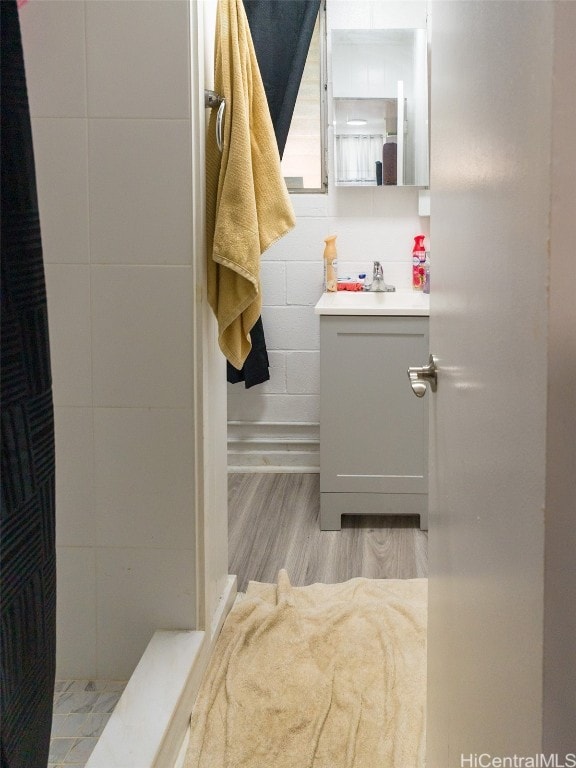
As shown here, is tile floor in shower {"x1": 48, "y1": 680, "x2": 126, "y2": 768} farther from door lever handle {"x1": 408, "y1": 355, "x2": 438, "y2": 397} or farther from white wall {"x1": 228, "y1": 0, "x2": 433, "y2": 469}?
white wall {"x1": 228, "y1": 0, "x2": 433, "y2": 469}

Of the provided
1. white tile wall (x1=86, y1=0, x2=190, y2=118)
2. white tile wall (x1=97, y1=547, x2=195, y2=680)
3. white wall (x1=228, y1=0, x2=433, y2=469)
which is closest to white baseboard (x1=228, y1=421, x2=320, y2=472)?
white wall (x1=228, y1=0, x2=433, y2=469)

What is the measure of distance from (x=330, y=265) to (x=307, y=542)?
125cm

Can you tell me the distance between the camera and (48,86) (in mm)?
1702

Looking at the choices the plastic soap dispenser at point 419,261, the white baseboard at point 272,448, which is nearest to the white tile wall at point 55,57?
the plastic soap dispenser at point 419,261

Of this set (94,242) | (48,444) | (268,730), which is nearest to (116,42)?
(94,242)

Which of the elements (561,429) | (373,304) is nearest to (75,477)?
(561,429)

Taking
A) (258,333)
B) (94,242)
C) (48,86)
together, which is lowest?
(258,333)

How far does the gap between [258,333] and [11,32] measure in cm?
290

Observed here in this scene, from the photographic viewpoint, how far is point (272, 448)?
12.7 ft

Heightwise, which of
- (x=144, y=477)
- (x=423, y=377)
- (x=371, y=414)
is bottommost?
(x=371, y=414)

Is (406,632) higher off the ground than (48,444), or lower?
lower

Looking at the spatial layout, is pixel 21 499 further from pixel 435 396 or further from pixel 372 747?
pixel 372 747

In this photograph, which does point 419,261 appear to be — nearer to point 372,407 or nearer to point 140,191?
point 372,407

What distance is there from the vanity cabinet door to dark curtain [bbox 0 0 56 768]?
228cm
